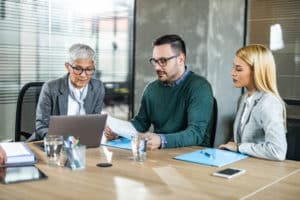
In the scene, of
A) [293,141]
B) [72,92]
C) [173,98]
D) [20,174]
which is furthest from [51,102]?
[293,141]

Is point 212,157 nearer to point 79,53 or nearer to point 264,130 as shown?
point 264,130

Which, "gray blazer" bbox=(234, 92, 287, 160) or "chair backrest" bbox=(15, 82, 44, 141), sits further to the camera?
"chair backrest" bbox=(15, 82, 44, 141)

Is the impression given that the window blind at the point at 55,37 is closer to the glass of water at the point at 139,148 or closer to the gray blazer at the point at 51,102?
the gray blazer at the point at 51,102

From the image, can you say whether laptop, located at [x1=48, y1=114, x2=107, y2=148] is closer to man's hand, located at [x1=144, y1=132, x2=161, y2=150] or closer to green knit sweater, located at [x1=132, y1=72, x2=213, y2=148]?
man's hand, located at [x1=144, y1=132, x2=161, y2=150]

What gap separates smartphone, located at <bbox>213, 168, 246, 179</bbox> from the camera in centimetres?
151

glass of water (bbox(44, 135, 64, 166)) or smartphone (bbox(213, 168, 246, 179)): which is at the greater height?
glass of water (bbox(44, 135, 64, 166))

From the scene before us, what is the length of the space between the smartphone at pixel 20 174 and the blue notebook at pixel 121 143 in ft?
1.77

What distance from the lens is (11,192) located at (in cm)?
131

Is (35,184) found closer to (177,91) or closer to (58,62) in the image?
(177,91)

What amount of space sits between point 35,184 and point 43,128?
1015mm

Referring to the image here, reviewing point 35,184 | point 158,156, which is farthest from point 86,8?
point 35,184

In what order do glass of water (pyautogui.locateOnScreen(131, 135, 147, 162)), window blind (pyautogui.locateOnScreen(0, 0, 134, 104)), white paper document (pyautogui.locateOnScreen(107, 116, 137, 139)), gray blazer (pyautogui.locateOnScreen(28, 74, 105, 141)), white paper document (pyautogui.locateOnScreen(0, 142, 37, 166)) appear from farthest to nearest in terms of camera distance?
window blind (pyautogui.locateOnScreen(0, 0, 134, 104)) → gray blazer (pyautogui.locateOnScreen(28, 74, 105, 141)) → white paper document (pyautogui.locateOnScreen(107, 116, 137, 139)) → glass of water (pyautogui.locateOnScreen(131, 135, 147, 162)) → white paper document (pyautogui.locateOnScreen(0, 142, 37, 166))

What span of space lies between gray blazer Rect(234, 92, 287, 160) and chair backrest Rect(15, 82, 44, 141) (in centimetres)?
136

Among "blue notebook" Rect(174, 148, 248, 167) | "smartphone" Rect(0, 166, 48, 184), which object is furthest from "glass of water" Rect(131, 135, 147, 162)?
"smartphone" Rect(0, 166, 48, 184)
